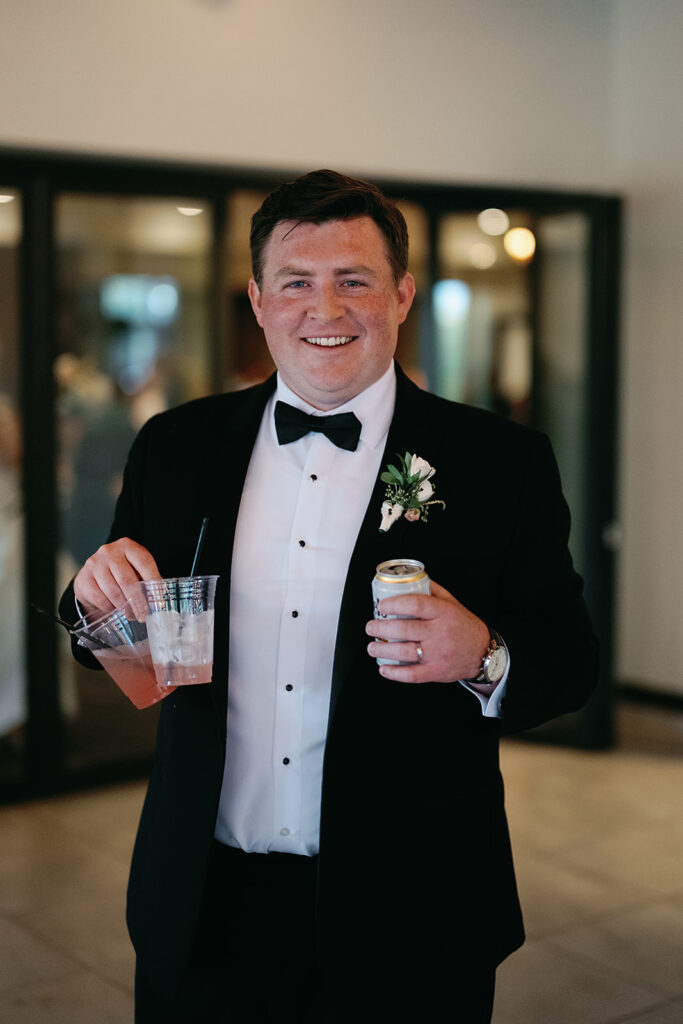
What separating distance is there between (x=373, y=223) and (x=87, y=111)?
9.52 ft

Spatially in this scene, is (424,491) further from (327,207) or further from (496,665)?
(327,207)

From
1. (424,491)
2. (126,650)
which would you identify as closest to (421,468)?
(424,491)

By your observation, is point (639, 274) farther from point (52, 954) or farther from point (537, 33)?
point (52, 954)

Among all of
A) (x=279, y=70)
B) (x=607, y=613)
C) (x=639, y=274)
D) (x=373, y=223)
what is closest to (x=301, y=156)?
(x=279, y=70)

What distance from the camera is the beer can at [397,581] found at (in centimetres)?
148

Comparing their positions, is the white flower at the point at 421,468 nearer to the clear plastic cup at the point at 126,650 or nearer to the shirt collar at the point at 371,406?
the shirt collar at the point at 371,406

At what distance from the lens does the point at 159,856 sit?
1753mm

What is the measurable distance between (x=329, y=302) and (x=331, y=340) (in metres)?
0.06

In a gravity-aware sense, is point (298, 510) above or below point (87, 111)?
below

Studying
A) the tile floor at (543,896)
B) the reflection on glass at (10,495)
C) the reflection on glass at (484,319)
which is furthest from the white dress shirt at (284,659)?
the reflection on glass at (484,319)

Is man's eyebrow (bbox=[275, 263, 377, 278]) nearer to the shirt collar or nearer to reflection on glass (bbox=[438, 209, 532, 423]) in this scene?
the shirt collar

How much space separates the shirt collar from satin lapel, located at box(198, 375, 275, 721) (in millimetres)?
73

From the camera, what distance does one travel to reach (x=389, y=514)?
66.2 inches

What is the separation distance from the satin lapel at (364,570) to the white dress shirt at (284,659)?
0.03m
